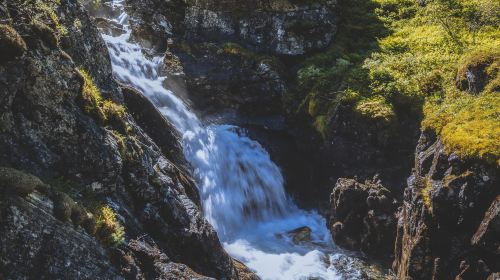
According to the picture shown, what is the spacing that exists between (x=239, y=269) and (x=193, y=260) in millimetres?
3292

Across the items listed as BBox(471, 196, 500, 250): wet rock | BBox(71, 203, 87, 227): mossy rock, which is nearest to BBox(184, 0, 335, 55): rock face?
BBox(471, 196, 500, 250): wet rock

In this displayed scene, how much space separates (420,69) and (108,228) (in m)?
19.2

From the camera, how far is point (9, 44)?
7.16 metres

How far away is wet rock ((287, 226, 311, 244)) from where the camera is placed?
18.5 metres

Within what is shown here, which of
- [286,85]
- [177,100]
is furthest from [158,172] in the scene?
[286,85]

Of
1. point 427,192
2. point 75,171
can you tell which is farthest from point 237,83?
point 75,171

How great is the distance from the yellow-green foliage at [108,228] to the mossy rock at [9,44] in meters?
Answer: 3.15

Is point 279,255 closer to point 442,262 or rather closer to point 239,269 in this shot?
point 239,269

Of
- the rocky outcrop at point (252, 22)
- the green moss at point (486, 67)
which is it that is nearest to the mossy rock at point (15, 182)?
the green moss at point (486, 67)

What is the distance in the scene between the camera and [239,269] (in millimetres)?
13133

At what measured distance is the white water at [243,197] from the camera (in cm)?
1669

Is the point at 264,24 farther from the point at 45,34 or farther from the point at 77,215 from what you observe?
the point at 77,215

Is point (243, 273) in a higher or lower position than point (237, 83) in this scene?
lower

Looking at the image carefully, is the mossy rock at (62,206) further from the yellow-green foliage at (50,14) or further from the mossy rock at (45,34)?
the yellow-green foliage at (50,14)
